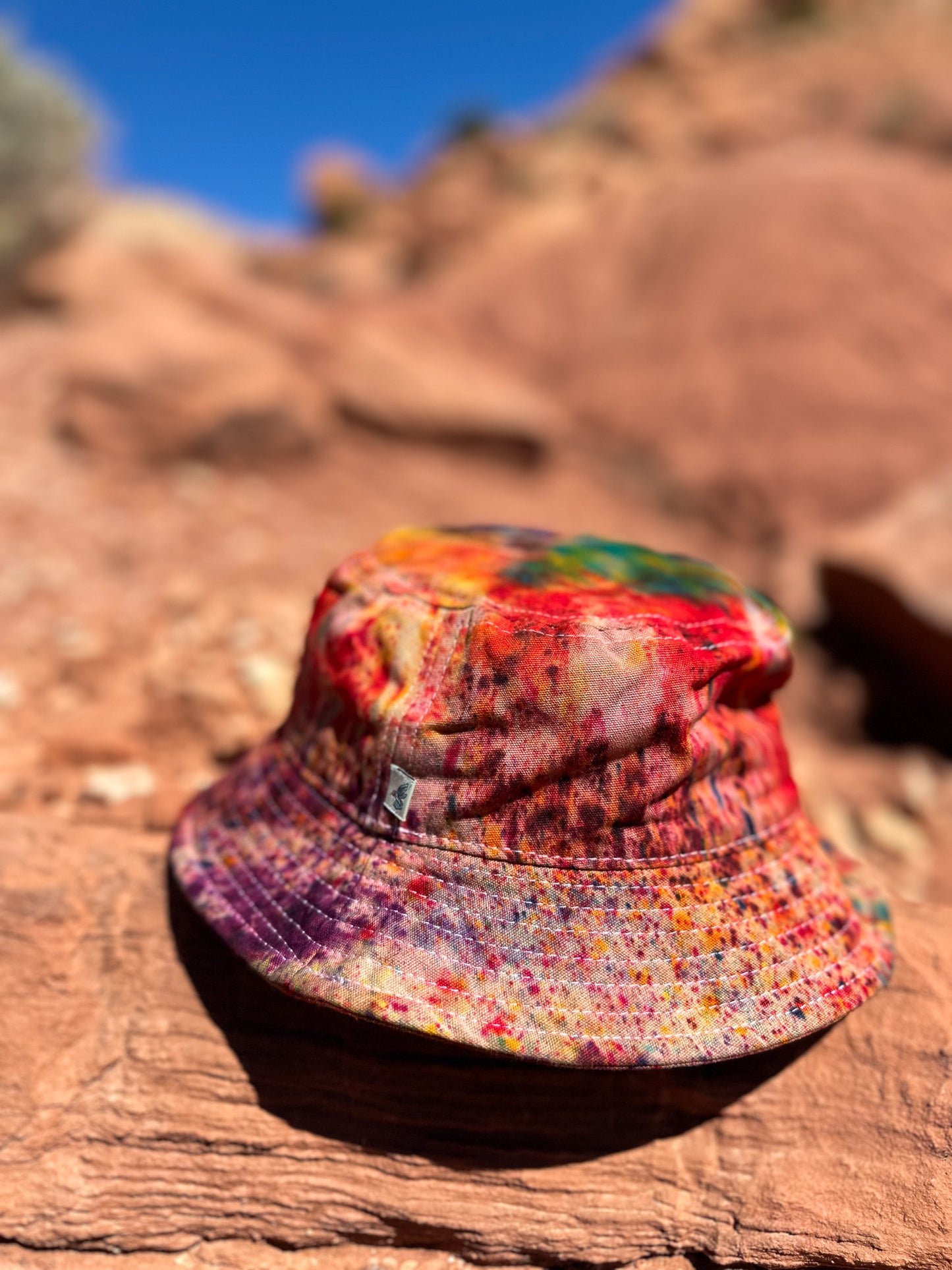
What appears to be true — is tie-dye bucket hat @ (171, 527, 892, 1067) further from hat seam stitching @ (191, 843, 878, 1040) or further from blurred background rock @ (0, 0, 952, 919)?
blurred background rock @ (0, 0, 952, 919)

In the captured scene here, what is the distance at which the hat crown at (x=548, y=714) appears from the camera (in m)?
1.25

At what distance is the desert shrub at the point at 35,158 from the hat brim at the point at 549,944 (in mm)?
6655

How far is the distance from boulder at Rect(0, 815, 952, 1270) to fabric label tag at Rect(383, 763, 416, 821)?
434mm

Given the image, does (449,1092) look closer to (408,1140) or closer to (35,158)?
(408,1140)

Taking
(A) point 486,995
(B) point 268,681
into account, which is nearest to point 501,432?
(B) point 268,681

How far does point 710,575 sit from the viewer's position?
1.60 m

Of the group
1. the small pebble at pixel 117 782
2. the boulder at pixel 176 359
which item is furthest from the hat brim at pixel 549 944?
the boulder at pixel 176 359

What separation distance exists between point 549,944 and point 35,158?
7.95 m

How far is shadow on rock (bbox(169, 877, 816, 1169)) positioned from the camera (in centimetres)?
141

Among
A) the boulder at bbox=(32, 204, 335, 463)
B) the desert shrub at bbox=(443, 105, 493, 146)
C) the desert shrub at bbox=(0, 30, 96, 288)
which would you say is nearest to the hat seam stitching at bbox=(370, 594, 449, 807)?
the boulder at bbox=(32, 204, 335, 463)

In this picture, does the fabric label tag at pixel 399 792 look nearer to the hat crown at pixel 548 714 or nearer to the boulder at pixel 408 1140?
the hat crown at pixel 548 714

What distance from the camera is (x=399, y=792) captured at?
1.28 meters

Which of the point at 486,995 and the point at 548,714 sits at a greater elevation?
the point at 548,714

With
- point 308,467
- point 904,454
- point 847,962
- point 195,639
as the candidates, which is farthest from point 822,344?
point 847,962
